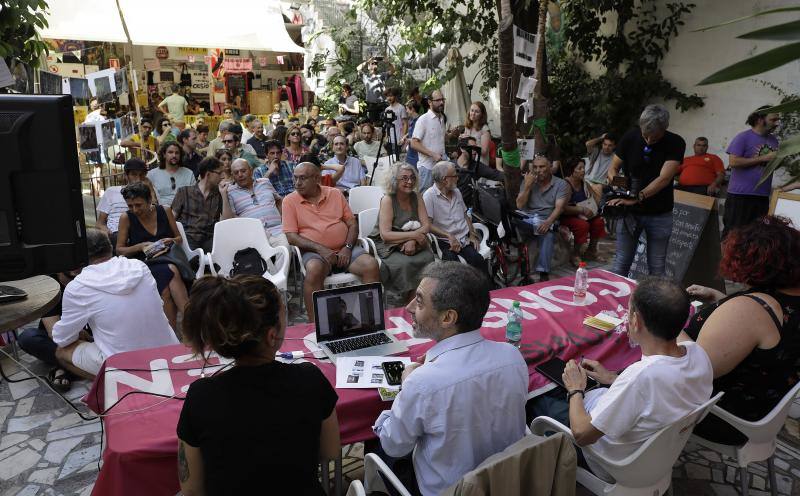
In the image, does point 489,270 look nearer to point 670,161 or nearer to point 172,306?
point 670,161

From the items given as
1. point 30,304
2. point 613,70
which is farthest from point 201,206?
point 613,70

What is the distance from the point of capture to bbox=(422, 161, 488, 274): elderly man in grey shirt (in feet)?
16.1

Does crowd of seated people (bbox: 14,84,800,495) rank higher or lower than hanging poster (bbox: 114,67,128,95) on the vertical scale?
lower

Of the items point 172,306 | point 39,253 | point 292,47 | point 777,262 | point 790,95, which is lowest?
point 172,306

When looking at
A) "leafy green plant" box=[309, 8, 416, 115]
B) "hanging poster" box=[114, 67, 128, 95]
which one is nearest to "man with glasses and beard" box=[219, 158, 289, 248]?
"hanging poster" box=[114, 67, 128, 95]

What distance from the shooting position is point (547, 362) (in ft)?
8.77

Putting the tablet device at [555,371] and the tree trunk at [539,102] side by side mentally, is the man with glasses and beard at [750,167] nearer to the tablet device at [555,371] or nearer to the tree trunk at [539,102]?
the tree trunk at [539,102]

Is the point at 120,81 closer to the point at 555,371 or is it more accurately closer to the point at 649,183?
the point at 649,183

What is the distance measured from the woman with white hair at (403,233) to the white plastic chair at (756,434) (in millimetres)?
2476

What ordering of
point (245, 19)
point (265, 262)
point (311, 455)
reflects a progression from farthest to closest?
1. point (245, 19)
2. point (265, 262)
3. point (311, 455)

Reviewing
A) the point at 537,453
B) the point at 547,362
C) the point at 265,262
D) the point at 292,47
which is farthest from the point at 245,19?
the point at 537,453

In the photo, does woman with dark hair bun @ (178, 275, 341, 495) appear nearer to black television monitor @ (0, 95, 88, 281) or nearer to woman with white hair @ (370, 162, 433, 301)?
black television monitor @ (0, 95, 88, 281)

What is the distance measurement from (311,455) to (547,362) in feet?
4.39

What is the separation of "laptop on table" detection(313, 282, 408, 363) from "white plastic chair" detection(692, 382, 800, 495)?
1385mm
